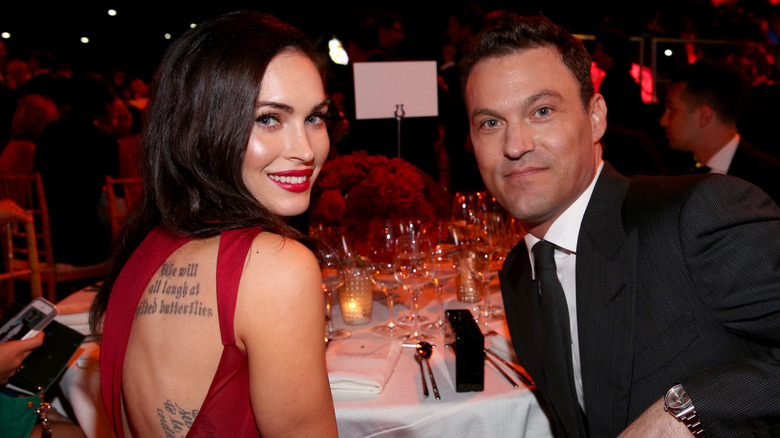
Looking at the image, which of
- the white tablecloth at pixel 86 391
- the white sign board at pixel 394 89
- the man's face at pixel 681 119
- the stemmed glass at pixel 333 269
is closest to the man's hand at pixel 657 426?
the stemmed glass at pixel 333 269

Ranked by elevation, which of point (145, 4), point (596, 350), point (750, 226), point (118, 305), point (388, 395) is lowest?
point (388, 395)

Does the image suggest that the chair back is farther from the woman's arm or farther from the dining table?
the woman's arm

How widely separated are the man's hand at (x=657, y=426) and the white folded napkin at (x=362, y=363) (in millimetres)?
622

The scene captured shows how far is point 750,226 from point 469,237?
1.20 meters

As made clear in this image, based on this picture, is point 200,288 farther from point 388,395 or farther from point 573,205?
point 573,205

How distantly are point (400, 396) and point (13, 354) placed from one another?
47.4 inches

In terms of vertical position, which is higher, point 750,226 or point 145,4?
point 145,4

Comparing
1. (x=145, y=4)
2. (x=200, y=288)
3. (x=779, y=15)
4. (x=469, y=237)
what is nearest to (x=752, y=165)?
(x=469, y=237)

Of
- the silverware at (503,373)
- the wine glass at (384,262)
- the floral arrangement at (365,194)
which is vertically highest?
the floral arrangement at (365,194)

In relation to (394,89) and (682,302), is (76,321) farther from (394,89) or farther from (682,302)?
(394,89)

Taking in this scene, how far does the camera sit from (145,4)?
15266 millimetres

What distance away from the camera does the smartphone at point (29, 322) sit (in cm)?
178

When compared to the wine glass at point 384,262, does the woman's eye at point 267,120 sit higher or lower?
higher

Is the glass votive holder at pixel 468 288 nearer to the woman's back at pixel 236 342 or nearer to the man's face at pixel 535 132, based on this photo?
the man's face at pixel 535 132
